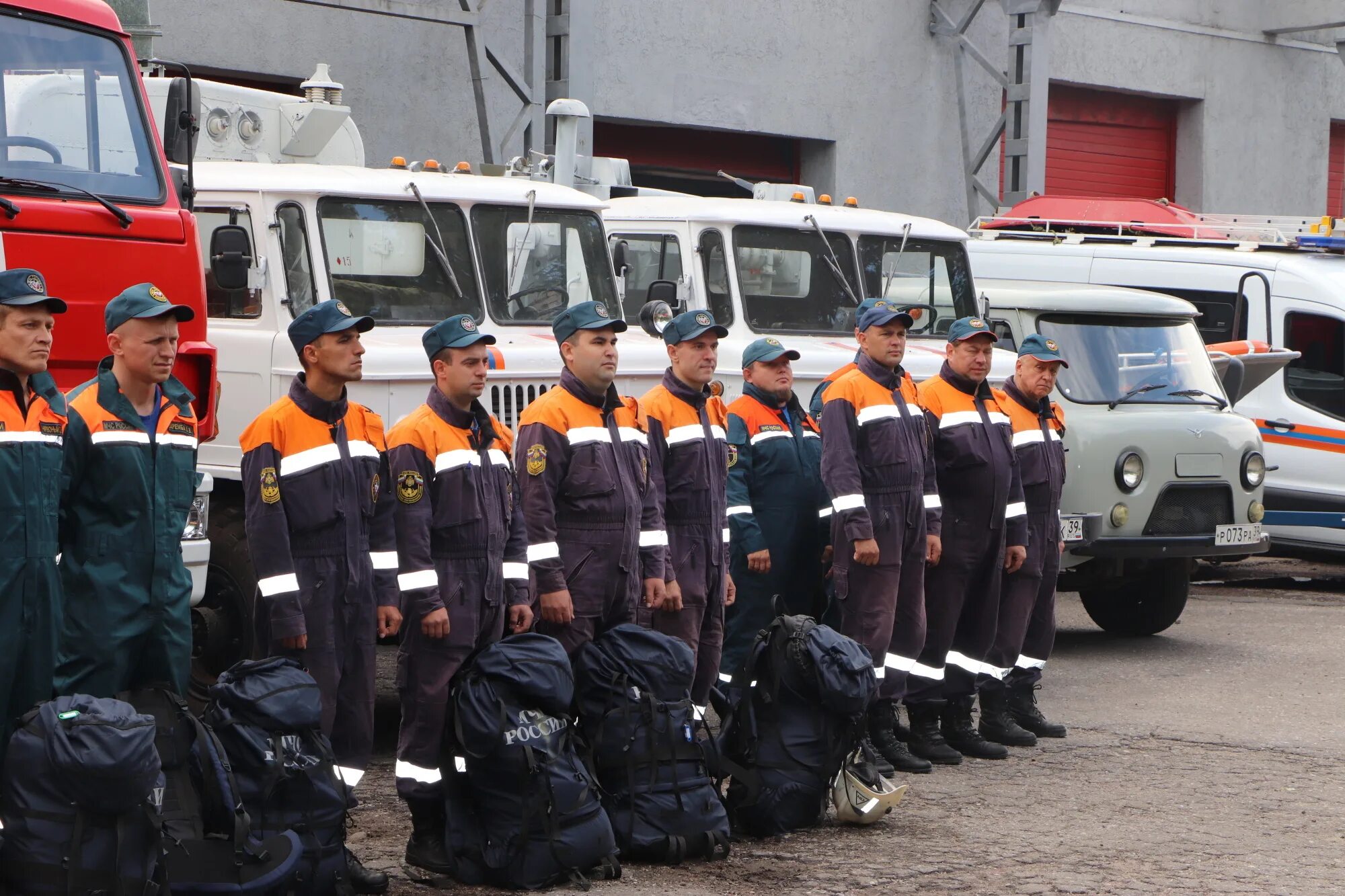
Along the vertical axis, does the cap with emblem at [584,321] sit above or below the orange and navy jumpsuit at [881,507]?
above

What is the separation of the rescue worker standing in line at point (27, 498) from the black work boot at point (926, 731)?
13.1ft

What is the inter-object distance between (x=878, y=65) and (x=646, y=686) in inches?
558

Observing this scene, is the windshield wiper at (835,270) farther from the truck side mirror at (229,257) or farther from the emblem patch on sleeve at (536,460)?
the emblem patch on sleeve at (536,460)

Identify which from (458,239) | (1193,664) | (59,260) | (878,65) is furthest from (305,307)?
(878,65)

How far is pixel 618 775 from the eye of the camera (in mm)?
6105

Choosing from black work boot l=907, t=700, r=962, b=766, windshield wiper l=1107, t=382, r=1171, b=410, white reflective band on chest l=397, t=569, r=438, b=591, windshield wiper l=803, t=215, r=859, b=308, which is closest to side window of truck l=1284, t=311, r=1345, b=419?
windshield wiper l=1107, t=382, r=1171, b=410

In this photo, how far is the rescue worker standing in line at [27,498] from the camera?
5.01m

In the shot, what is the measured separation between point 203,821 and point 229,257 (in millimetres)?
2905

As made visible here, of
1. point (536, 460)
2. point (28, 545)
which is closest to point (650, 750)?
point (536, 460)

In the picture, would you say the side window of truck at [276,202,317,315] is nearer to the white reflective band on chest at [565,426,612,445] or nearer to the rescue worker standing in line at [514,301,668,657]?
the rescue worker standing in line at [514,301,668,657]

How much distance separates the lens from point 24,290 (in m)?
5.13

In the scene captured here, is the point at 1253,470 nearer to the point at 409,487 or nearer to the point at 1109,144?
the point at 409,487

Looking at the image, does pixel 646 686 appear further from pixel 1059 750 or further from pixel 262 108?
pixel 262 108

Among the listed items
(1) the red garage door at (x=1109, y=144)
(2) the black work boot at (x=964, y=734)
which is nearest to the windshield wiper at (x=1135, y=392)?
(2) the black work boot at (x=964, y=734)
